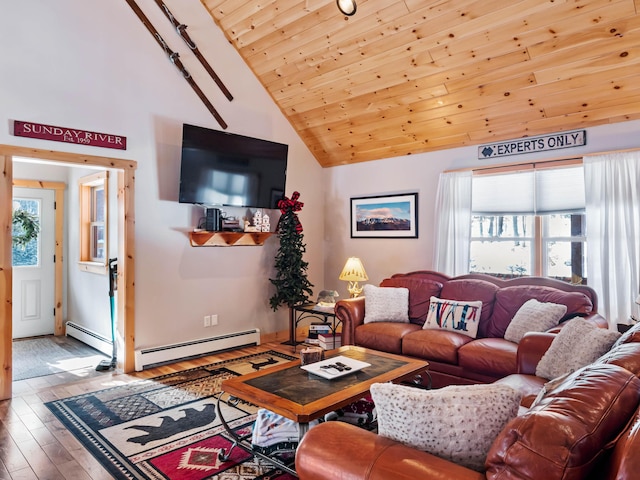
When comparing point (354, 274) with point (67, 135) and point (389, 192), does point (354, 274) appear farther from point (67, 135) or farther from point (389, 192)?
point (67, 135)

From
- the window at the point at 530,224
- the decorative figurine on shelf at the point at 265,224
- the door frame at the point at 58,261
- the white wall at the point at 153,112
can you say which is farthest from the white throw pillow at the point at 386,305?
the door frame at the point at 58,261

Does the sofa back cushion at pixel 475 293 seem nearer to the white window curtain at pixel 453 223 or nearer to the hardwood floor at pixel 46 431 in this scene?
the white window curtain at pixel 453 223

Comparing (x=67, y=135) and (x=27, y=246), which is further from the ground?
(x=67, y=135)

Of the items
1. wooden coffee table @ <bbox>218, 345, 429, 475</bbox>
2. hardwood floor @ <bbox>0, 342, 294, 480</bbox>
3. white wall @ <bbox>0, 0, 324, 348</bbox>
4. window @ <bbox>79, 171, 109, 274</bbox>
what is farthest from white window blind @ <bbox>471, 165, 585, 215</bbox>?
window @ <bbox>79, 171, 109, 274</bbox>

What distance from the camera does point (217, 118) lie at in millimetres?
4996

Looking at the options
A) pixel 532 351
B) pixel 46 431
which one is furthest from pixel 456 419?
pixel 46 431

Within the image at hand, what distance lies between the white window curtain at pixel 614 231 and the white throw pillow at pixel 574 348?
154 cm

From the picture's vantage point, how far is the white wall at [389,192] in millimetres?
4965

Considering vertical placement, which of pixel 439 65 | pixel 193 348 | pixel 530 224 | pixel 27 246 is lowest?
A: pixel 193 348

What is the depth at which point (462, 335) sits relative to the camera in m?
3.85

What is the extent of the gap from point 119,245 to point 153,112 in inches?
55.6

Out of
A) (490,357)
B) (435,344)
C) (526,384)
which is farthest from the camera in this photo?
(435,344)

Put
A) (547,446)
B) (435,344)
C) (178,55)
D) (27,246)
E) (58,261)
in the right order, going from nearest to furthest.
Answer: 1. (547,446)
2. (435,344)
3. (178,55)
4. (27,246)
5. (58,261)

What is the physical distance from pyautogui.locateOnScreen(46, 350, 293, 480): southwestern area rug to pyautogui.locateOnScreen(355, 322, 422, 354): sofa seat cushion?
1.25m
